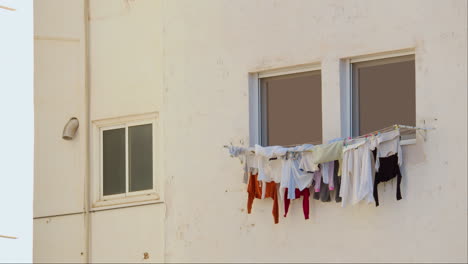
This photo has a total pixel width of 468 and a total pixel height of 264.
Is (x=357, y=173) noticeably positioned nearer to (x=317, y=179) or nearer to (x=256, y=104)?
(x=317, y=179)

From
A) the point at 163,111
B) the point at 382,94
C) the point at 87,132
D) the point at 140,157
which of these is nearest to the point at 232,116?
the point at 163,111

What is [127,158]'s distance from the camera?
1703 cm

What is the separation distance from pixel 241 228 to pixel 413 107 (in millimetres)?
3053

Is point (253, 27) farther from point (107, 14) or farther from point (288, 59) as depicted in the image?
point (107, 14)

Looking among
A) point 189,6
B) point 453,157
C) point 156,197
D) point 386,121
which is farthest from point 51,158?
point 453,157

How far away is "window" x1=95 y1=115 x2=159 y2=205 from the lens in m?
16.6

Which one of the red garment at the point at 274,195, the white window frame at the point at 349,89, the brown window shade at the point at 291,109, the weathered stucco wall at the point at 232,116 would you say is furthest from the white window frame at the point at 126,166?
the white window frame at the point at 349,89

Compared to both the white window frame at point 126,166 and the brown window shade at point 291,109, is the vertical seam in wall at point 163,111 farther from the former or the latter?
the brown window shade at point 291,109

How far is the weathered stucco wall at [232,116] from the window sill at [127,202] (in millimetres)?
96

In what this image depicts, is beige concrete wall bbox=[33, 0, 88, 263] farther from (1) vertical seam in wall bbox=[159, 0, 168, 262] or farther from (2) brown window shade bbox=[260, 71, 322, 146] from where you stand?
(2) brown window shade bbox=[260, 71, 322, 146]

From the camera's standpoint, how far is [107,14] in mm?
17297

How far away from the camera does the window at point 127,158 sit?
16641 mm

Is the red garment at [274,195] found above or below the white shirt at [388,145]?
below

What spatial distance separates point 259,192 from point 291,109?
50.0 inches
